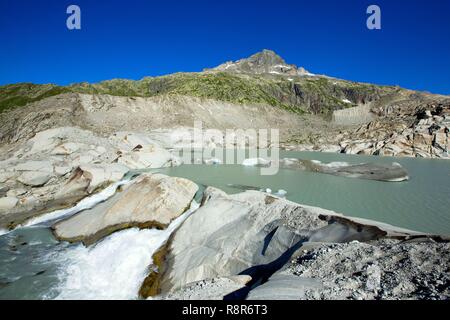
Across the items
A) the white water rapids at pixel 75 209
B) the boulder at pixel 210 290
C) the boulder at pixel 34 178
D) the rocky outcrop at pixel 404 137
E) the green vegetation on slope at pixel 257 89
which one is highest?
the green vegetation on slope at pixel 257 89

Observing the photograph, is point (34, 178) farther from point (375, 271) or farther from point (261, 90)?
point (261, 90)

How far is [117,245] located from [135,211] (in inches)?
99.5

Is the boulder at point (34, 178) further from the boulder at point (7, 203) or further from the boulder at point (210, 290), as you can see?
the boulder at point (210, 290)

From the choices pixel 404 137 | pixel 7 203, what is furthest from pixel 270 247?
pixel 404 137

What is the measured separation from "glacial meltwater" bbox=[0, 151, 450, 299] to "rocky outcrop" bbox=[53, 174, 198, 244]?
0.61m

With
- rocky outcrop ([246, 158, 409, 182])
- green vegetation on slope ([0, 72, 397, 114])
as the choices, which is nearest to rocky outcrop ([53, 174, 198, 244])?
rocky outcrop ([246, 158, 409, 182])

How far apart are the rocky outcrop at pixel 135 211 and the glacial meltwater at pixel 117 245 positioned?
606mm

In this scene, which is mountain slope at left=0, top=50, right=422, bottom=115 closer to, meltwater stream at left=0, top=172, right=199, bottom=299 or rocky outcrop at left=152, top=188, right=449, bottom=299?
meltwater stream at left=0, top=172, right=199, bottom=299

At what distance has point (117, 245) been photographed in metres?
14.5

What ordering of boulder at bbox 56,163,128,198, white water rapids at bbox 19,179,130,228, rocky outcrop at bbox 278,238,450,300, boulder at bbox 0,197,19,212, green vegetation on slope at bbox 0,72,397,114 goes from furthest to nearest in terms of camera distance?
green vegetation on slope at bbox 0,72,397,114 → boulder at bbox 56,163,128,198 → boulder at bbox 0,197,19,212 → white water rapids at bbox 19,179,130,228 → rocky outcrop at bbox 278,238,450,300

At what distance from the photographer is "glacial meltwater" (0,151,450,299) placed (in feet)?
38.5

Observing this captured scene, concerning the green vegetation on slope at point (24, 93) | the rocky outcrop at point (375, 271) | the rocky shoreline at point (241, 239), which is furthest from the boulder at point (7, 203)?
the green vegetation on slope at point (24, 93)

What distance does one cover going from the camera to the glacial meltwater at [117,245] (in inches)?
462
